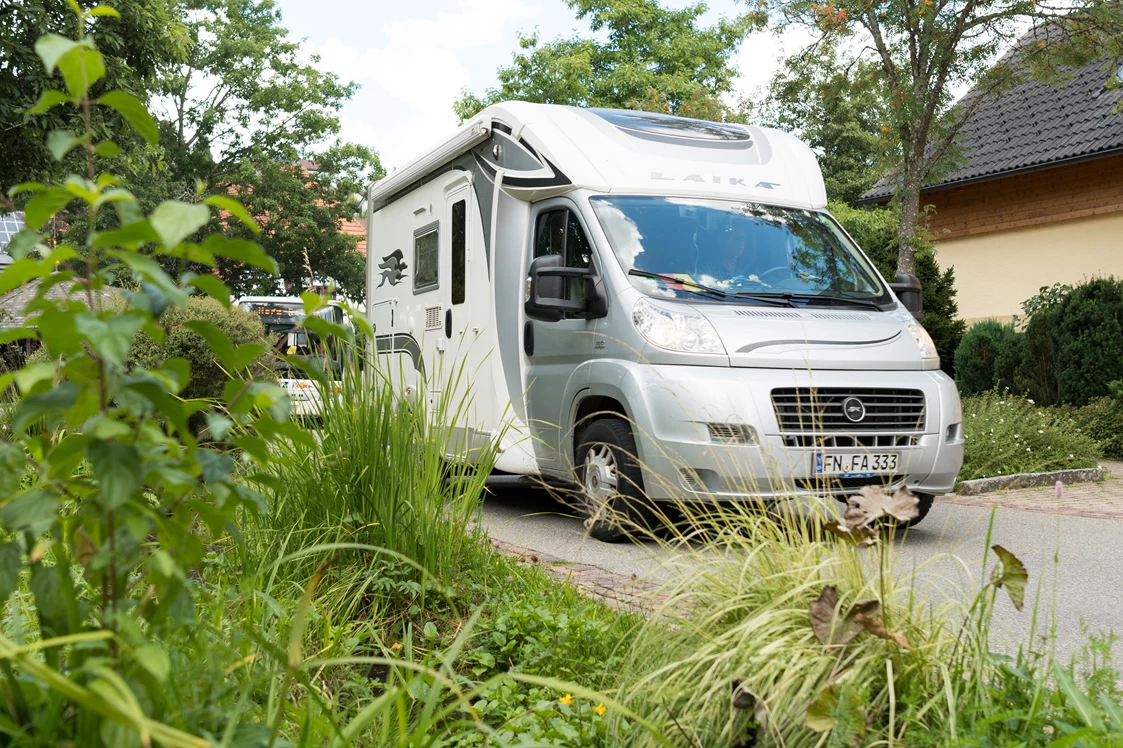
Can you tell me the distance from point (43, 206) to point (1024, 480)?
929cm

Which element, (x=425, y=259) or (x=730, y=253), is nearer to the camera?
(x=730, y=253)

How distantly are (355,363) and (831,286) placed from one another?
147 inches

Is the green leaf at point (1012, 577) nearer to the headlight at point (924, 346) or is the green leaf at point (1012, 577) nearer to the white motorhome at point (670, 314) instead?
the white motorhome at point (670, 314)

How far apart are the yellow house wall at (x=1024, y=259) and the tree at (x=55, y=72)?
1404 cm

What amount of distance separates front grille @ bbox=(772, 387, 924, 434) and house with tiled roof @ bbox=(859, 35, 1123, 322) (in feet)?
39.2

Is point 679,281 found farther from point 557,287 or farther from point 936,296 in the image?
point 936,296

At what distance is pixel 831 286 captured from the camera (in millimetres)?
6699

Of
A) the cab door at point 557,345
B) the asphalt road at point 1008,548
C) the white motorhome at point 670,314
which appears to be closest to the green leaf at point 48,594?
the asphalt road at point 1008,548

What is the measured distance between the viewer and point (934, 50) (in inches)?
452

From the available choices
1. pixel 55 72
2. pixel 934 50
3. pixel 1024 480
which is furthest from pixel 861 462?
pixel 55 72

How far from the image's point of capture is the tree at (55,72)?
11047 mm

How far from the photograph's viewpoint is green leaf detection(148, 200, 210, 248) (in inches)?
48.0

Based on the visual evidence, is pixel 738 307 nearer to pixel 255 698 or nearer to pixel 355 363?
pixel 355 363

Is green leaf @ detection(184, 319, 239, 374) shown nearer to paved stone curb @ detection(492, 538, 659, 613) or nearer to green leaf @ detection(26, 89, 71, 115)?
green leaf @ detection(26, 89, 71, 115)
